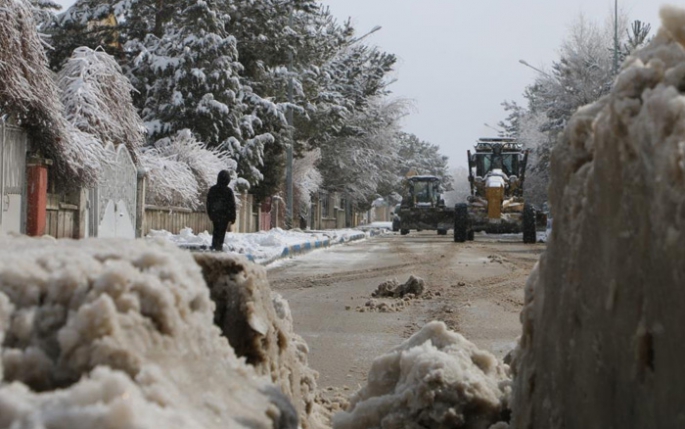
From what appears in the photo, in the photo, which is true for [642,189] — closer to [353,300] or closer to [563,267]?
[563,267]

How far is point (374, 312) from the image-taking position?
8211mm

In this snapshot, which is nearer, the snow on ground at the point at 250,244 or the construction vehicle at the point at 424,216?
the snow on ground at the point at 250,244

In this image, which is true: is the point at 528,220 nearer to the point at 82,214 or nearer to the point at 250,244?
the point at 250,244

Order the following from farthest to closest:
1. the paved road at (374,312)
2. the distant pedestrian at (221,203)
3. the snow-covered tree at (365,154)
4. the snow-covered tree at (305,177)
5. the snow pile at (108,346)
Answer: the snow-covered tree at (365,154) < the snow-covered tree at (305,177) < the distant pedestrian at (221,203) < the paved road at (374,312) < the snow pile at (108,346)

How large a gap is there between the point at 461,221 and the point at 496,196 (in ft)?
4.87

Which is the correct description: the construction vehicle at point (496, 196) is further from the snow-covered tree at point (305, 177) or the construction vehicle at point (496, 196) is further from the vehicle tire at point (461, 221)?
the snow-covered tree at point (305, 177)

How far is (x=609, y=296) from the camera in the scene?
178 centimetres

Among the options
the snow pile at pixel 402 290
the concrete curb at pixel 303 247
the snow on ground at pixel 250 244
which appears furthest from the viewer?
the concrete curb at pixel 303 247

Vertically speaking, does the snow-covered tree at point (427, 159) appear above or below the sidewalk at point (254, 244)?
above

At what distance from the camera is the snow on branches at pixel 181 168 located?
20.1 m

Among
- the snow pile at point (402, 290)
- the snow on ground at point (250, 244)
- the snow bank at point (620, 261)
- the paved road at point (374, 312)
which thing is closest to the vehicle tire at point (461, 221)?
the snow on ground at point (250, 244)

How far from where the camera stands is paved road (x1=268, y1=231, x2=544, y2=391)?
5715 millimetres

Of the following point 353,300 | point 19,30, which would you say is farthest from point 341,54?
point 353,300

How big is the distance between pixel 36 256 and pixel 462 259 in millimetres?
16171
